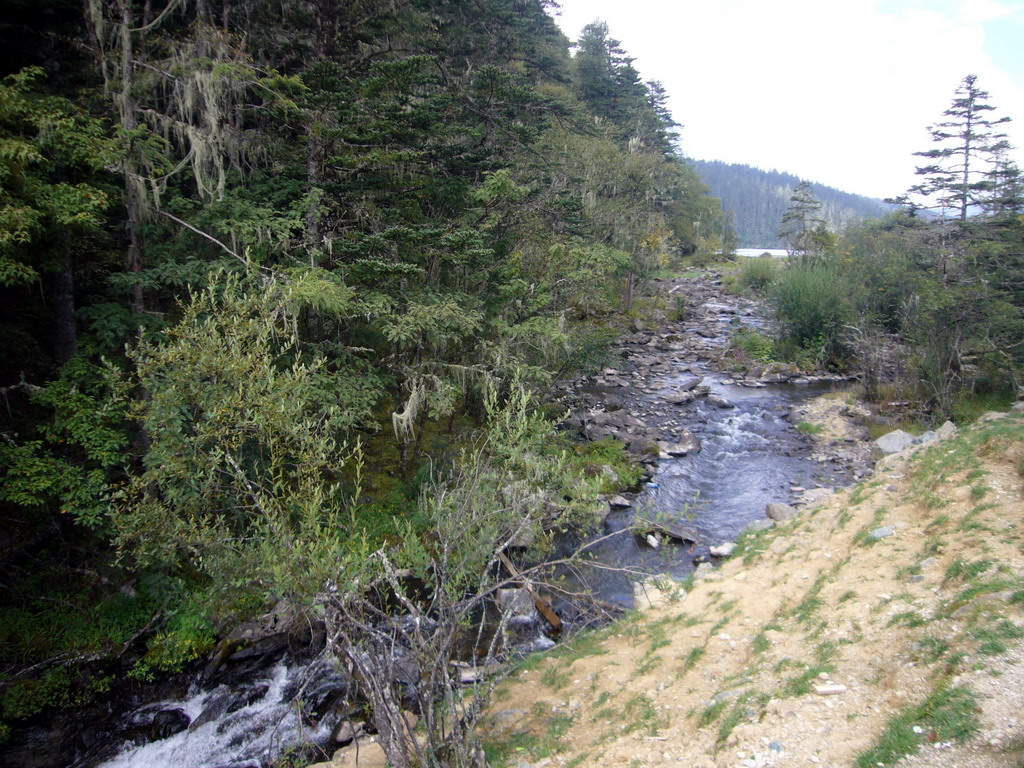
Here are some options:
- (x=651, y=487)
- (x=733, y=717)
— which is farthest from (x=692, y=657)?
(x=651, y=487)

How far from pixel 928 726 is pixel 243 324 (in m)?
8.66

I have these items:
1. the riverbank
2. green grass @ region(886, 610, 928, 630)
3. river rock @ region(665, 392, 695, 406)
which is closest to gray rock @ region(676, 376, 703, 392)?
river rock @ region(665, 392, 695, 406)

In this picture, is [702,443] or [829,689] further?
[702,443]

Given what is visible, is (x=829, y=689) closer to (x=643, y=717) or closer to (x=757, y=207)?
(x=643, y=717)

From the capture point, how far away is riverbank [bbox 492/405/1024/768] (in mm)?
4938

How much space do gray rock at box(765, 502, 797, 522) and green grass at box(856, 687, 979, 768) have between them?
904 centimetres

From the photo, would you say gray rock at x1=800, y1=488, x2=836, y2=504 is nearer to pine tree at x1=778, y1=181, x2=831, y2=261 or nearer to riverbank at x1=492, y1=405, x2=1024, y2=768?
riverbank at x1=492, y1=405, x2=1024, y2=768

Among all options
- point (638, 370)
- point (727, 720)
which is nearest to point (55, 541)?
point (727, 720)

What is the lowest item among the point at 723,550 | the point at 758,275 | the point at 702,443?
the point at 723,550

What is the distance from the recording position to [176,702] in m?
8.96

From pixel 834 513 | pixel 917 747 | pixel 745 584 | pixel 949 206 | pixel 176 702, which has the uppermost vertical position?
pixel 949 206

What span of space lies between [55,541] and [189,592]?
271cm

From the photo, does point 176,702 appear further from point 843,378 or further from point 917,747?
point 843,378

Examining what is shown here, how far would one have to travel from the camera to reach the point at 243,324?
7480 millimetres
